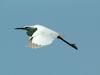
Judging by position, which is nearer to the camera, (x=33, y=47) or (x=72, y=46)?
(x=33, y=47)

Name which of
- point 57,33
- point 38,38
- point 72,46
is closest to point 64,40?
point 72,46

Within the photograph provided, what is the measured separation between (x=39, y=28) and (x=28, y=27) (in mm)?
2516

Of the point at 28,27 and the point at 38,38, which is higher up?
the point at 38,38

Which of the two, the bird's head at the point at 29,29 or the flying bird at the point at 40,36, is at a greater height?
the flying bird at the point at 40,36

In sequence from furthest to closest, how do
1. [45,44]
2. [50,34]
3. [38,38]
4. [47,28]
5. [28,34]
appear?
[28,34], [47,28], [50,34], [38,38], [45,44]

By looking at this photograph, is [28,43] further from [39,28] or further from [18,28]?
[18,28]

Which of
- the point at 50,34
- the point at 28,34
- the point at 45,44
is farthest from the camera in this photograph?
the point at 28,34

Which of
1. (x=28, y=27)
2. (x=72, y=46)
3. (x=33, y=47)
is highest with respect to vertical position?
(x=33, y=47)

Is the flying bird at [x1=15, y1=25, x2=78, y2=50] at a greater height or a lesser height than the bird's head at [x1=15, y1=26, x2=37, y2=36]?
greater

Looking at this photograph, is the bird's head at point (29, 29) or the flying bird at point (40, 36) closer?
the flying bird at point (40, 36)

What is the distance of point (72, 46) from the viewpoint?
113 ft

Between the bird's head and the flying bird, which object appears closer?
the flying bird

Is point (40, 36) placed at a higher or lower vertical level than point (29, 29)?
higher

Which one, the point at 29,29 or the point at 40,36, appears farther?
the point at 29,29
